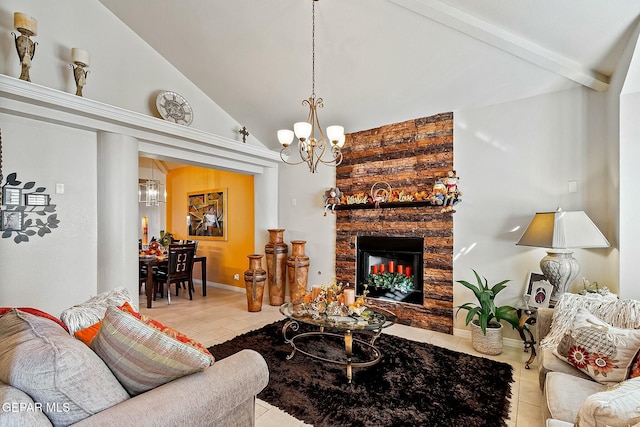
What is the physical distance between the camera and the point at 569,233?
8.31 ft

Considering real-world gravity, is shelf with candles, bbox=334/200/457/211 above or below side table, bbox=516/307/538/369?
above

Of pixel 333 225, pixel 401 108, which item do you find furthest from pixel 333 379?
pixel 401 108

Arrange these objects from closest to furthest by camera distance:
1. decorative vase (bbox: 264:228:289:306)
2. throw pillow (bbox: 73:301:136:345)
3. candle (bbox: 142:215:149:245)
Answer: throw pillow (bbox: 73:301:136:345), decorative vase (bbox: 264:228:289:306), candle (bbox: 142:215:149:245)

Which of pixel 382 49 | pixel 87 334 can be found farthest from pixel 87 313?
pixel 382 49

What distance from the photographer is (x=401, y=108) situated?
376 centimetres

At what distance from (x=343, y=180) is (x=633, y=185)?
3.02 m

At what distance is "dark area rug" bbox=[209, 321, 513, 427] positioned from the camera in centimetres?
201

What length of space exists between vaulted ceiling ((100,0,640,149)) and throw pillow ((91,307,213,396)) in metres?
2.78

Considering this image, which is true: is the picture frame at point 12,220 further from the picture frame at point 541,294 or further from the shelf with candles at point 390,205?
the picture frame at point 541,294

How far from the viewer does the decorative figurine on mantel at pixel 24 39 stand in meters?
2.55

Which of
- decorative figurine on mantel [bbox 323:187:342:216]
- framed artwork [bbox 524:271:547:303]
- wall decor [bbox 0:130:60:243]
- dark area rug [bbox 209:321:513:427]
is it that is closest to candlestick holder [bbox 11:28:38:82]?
wall decor [bbox 0:130:60:243]

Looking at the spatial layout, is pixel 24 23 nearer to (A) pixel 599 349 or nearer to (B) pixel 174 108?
(B) pixel 174 108

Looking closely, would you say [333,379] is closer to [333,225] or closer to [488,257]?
[488,257]

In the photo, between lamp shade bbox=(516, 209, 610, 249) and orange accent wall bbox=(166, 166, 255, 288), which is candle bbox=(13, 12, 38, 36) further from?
lamp shade bbox=(516, 209, 610, 249)
